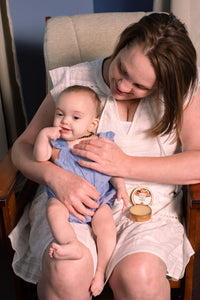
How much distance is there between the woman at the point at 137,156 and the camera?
1.08 m

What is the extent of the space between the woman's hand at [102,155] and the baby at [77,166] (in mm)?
32

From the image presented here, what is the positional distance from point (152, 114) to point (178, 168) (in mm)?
223

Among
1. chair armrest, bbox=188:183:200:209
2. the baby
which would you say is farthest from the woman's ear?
chair armrest, bbox=188:183:200:209

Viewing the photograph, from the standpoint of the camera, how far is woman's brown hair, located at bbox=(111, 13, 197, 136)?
111 centimetres

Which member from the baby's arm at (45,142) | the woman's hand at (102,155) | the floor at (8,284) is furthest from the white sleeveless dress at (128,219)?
the floor at (8,284)

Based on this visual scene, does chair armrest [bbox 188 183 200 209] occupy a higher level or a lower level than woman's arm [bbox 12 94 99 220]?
lower

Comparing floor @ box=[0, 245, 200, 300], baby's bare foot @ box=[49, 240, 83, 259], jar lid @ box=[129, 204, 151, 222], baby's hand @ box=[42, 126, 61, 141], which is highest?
baby's hand @ box=[42, 126, 61, 141]

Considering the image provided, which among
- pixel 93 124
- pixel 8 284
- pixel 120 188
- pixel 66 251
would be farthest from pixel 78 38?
pixel 8 284

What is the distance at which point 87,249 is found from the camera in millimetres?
→ 1112

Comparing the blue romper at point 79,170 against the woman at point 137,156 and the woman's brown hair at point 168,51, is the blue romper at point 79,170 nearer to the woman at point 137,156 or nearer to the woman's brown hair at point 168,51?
the woman at point 137,156

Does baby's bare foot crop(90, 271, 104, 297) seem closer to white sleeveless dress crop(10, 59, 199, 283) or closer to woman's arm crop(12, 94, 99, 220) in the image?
white sleeveless dress crop(10, 59, 199, 283)

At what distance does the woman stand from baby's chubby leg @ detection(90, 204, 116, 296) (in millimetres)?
24

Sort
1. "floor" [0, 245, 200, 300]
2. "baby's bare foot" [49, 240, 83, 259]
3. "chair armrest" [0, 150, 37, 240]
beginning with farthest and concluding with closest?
1. "floor" [0, 245, 200, 300]
2. "chair armrest" [0, 150, 37, 240]
3. "baby's bare foot" [49, 240, 83, 259]

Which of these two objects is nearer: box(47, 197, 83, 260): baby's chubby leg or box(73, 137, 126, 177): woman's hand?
box(47, 197, 83, 260): baby's chubby leg
